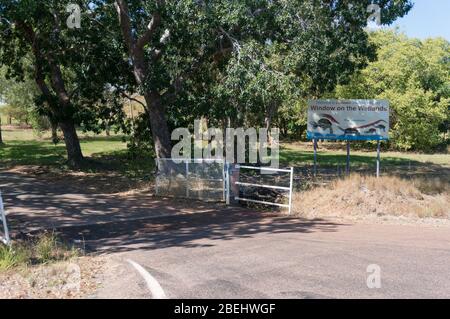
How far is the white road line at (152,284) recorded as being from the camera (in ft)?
20.1

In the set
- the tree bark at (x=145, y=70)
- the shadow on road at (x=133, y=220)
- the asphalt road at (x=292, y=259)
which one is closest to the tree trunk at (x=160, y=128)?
the tree bark at (x=145, y=70)

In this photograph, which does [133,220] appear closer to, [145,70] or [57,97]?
[145,70]

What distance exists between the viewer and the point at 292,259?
26.8ft

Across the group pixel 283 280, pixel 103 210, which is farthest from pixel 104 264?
pixel 103 210

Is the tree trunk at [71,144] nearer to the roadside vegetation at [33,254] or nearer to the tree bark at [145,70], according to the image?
the tree bark at [145,70]

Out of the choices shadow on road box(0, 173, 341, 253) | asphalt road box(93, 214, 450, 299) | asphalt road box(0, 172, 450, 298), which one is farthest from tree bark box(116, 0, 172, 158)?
asphalt road box(93, 214, 450, 299)

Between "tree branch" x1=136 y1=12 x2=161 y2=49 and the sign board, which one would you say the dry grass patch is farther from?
"tree branch" x1=136 y1=12 x2=161 y2=49

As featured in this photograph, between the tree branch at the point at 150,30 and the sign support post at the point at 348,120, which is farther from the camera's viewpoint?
the sign support post at the point at 348,120

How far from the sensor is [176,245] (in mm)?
9664

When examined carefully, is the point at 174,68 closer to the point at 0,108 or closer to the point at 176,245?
the point at 176,245

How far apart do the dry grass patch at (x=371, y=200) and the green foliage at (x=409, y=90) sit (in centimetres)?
2409

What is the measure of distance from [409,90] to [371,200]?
88.9ft

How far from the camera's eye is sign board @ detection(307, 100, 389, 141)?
18.0 metres

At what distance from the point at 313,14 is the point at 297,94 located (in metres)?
2.91
